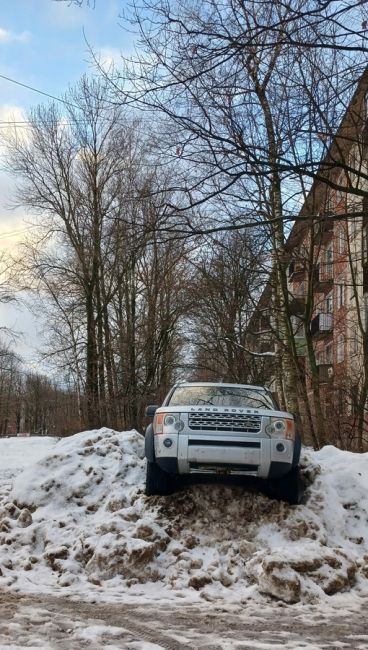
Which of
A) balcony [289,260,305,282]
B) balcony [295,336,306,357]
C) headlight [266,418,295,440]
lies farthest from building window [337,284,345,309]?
headlight [266,418,295,440]

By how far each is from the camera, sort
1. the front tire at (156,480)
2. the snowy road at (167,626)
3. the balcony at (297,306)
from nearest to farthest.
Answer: the snowy road at (167,626) < the front tire at (156,480) < the balcony at (297,306)

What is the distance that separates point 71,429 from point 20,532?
18902 mm

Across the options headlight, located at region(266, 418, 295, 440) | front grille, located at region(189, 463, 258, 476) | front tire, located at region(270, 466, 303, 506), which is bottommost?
front tire, located at region(270, 466, 303, 506)

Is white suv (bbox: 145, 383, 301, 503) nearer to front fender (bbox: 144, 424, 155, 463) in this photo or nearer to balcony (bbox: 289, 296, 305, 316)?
front fender (bbox: 144, 424, 155, 463)

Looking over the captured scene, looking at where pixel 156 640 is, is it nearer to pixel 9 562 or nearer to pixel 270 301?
pixel 9 562

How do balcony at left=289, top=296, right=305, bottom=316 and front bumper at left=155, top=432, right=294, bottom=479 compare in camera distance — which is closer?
front bumper at left=155, top=432, right=294, bottom=479

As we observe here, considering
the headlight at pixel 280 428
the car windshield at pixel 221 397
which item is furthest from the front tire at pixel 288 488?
the car windshield at pixel 221 397

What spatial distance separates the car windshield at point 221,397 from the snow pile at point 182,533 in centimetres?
109

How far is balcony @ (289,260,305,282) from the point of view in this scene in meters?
16.5

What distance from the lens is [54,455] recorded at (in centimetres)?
963

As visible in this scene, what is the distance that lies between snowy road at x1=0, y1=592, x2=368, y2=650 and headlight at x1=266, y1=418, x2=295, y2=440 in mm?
2327

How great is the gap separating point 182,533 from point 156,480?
918mm

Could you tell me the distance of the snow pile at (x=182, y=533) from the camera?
6570 millimetres

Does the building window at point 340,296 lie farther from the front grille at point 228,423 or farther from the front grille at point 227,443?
the front grille at point 227,443
